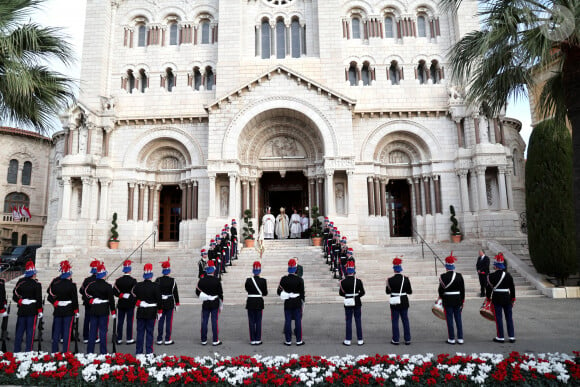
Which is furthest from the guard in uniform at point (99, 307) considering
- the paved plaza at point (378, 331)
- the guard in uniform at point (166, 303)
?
the guard in uniform at point (166, 303)

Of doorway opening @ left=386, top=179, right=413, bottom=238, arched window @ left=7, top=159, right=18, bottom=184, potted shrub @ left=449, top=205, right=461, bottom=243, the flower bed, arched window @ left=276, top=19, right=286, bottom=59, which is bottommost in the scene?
the flower bed

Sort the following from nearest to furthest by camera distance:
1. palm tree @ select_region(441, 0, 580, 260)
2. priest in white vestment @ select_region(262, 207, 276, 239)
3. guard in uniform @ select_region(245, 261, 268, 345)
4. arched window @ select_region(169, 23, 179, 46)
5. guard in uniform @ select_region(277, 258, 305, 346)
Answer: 1. palm tree @ select_region(441, 0, 580, 260)
2. guard in uniform @ select_region(277, 258, 305, 346)
3. guard in uniform @ select_region(245, 261, 268, 345)
4. priest in white vestment @ select_region(262, 207, 276, 239)
5. arched window @ select_region(169, 23, 179, 46)

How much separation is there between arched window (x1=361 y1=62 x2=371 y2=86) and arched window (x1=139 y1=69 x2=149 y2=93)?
15363mm

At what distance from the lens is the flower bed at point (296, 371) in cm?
566

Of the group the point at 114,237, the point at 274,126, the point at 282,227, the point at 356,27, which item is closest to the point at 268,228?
the point at 282,227

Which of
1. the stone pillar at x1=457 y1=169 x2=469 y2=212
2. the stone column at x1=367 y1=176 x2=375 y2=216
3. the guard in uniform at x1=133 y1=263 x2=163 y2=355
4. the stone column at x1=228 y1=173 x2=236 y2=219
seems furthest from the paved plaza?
the stone column at x1=367 y1=176 x2=375 y2=216

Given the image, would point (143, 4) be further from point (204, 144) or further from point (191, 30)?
point (204, 144)

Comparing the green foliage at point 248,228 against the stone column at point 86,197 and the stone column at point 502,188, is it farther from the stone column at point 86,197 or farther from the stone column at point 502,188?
the stone column at point 502,188

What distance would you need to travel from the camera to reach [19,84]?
7.83 m

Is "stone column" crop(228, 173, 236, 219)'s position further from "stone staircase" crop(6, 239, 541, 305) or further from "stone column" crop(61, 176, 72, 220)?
"stone column" crop(61, 176, 72, 220)

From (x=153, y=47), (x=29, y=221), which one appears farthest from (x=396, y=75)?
(x=29, y=221)

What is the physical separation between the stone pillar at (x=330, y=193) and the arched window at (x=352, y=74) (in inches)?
309

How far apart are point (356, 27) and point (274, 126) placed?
974 centimetres

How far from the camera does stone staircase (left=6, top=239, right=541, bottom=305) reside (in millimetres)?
14945
